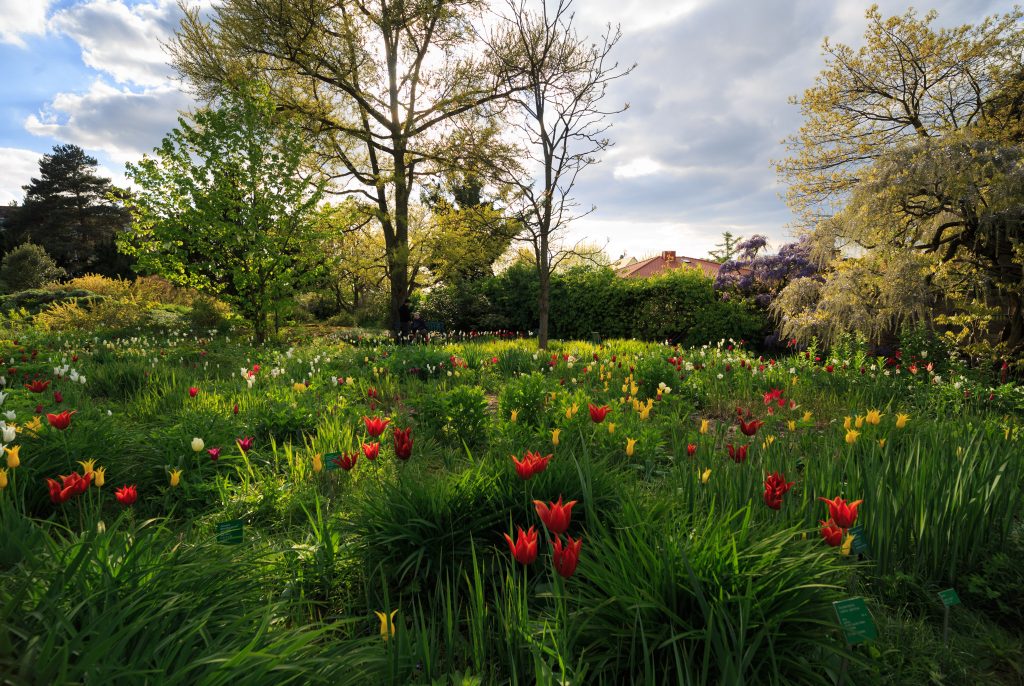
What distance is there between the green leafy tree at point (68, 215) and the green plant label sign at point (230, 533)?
44.2 m

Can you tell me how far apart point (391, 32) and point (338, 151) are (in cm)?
436

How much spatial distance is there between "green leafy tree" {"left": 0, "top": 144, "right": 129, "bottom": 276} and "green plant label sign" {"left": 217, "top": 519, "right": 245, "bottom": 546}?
44233 millimetres

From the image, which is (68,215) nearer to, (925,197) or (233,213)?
(233,213)

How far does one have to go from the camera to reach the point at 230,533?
2020 mm

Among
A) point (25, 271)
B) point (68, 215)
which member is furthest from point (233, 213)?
point (68, 215)

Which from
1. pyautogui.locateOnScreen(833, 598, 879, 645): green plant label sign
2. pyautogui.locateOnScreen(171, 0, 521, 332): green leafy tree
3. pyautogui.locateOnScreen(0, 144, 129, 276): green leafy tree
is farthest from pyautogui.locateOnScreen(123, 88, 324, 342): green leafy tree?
pyautogui.locateOnScreen(0, 144, 129, 276): green leafy tree

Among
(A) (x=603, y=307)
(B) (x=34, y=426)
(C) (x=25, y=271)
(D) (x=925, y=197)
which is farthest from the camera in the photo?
(C) (x=25, y=271)

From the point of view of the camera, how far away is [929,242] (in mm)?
8047

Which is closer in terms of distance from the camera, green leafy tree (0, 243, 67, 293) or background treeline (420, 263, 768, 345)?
background treeline (420, 263, 768, 345)

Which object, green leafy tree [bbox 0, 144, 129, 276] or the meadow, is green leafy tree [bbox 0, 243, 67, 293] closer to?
green leafy tree [bbox 0, 144, 129, 276]

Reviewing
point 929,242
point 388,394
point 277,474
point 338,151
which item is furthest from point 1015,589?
point 338,151

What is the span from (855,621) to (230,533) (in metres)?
2.28

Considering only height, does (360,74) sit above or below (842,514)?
above

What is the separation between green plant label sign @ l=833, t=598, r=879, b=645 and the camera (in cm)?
128
